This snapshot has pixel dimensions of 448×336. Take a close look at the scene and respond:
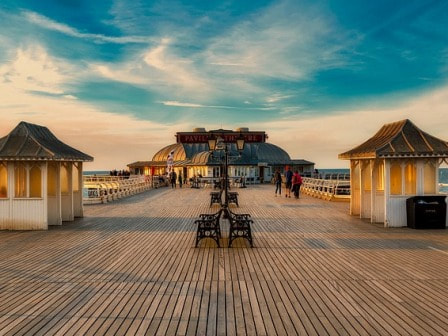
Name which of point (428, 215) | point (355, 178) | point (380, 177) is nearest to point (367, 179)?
point (355, 178)

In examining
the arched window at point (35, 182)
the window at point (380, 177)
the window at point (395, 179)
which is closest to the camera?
the arched window at point (35, 182)

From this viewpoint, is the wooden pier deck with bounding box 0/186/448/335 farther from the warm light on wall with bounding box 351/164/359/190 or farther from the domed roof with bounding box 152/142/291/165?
the domed roof with bounding box 152/142/291/165

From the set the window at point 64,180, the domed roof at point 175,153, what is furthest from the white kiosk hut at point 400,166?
the domed roof at point 175,153

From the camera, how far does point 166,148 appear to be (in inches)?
2219

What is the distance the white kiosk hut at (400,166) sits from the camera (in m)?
11.9

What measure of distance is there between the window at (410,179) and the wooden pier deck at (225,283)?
5.54ft

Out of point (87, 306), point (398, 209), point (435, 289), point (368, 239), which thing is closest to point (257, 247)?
point (368, 239)

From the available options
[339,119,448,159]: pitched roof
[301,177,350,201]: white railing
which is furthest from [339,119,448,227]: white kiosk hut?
[301,177,350,201]: white railing

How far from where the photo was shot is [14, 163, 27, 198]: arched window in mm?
12039

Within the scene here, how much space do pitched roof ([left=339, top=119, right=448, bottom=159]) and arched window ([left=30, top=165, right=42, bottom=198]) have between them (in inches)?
407

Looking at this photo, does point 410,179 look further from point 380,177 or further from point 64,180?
point 64,180

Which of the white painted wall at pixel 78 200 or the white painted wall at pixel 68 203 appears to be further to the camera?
the white painted wall at pixel 78 200

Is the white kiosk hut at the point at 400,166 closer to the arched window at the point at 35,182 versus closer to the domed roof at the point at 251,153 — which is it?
the arched window at the point at 35,182

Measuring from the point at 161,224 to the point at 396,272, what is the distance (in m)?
7.84
